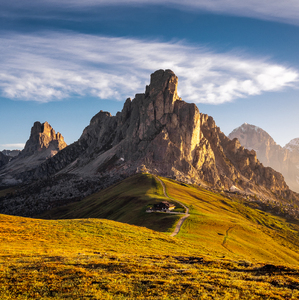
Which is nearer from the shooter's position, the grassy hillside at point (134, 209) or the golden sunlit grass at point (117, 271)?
the golden sunlit grass at point (117, 271)

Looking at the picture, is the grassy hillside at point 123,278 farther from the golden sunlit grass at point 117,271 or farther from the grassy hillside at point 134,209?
the grassy hillside at point 134,209

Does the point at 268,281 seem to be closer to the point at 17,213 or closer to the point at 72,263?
the point at 72,263

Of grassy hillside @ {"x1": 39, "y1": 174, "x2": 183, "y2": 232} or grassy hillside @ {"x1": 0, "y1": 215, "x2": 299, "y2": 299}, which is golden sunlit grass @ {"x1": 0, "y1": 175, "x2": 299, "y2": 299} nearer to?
grassy hillside @ {"x1": 0, "y1": 215, "x2": 299, "y2": 299}

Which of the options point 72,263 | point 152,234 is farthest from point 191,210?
point 72,263

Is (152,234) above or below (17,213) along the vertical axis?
above

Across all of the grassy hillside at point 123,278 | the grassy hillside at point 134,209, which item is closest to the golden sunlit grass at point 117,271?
the grassy hillside at point 123,278

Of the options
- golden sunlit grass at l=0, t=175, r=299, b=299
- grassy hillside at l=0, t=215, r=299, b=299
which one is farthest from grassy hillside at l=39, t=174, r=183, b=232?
grassy hillside at l=0, t=215, r=299, b=299

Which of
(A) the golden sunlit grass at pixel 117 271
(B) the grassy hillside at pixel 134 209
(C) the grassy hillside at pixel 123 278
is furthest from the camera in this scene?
(B) the grassy hillside at pixel 134 209

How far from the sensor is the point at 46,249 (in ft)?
132

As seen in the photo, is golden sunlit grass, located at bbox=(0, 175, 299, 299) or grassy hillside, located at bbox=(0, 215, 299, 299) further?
golden sunlit grass, located at bbox=(0, 175, 299, 299)

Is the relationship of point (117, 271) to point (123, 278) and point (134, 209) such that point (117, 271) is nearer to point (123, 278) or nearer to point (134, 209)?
point (123, 278)

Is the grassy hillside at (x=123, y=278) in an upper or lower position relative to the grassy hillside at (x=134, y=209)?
upper

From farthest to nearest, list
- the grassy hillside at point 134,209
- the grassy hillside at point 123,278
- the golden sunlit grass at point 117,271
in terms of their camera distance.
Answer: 1. the grassy hillside at point 134,209
2. the golden sunlit grass at point 117,271
3. the grassy hillside at point 123,278

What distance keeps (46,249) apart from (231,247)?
48204 mm
